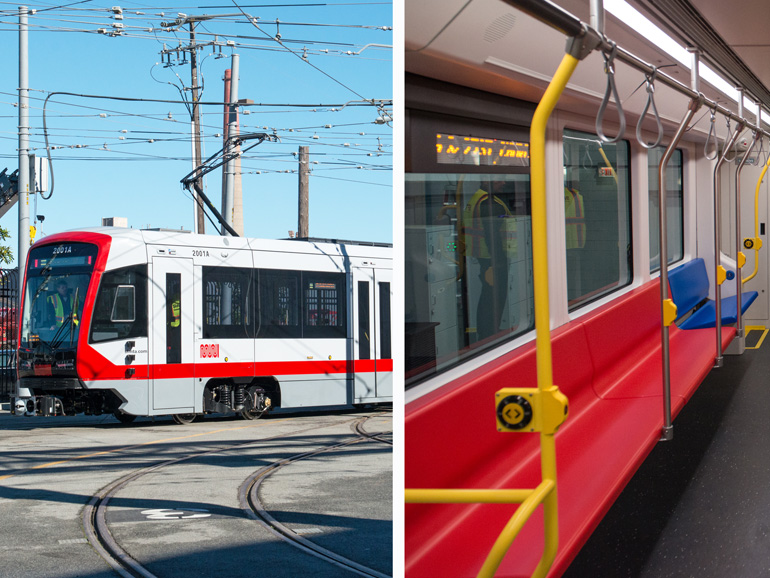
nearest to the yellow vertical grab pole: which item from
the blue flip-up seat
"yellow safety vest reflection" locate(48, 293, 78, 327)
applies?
the blue flip-up seat

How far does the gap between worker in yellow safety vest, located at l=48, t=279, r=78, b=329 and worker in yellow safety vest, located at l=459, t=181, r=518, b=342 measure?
9.69m

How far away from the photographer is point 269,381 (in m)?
13.4

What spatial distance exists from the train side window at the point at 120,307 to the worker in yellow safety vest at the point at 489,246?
30.5 ft

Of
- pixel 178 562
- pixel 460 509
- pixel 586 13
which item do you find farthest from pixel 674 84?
pixel 178 562

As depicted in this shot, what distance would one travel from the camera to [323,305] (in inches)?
538

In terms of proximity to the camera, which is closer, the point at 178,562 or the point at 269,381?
the point at 178,562

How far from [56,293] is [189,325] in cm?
176

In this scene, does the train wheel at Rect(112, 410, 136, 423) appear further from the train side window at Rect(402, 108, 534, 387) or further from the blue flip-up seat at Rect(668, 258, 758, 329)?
the train side window at Rect(402, 108, 534, 387)

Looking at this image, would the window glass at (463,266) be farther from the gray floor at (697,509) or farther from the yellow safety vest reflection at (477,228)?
the gray floor at (697,509)

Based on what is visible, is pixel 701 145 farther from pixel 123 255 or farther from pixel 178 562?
pixel 123 255

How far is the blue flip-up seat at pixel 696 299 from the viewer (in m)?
6.83

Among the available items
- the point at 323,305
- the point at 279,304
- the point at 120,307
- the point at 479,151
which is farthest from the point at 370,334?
the point at 479,151

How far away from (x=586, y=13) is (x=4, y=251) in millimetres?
21537

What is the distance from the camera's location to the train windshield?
1205cm
